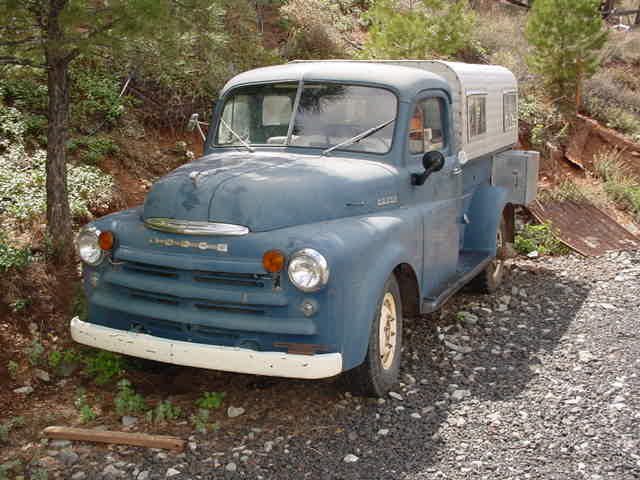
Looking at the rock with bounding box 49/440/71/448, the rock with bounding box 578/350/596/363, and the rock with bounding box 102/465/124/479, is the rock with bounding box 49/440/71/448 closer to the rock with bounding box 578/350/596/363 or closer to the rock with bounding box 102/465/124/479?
the rock with bounding box 102/465/124/479

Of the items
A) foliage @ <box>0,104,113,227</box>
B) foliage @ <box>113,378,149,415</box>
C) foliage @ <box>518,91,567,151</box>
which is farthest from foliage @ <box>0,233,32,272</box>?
foliage @ <box>518,91,567,151</box>

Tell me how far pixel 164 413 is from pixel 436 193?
102 inches

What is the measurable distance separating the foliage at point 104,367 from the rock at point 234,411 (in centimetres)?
93

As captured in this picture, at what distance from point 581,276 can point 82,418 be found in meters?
5.31

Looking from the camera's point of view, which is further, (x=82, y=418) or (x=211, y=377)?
(x=211, y=377)

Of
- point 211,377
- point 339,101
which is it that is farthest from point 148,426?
point 339,101

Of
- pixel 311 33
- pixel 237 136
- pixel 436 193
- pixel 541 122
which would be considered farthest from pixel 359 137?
pixel 541 122

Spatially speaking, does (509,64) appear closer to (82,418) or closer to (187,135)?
(187,135)

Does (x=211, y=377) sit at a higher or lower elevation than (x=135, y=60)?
lower

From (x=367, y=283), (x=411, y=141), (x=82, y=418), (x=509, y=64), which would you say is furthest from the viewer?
(x=509, y=64)

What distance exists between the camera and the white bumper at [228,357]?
356 cm

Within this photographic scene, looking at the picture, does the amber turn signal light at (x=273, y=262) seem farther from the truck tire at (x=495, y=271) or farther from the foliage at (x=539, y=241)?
the foliage at (x=539, y=241)

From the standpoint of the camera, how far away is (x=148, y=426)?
4.00 meters

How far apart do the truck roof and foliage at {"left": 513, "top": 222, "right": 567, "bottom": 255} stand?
3564 mm
